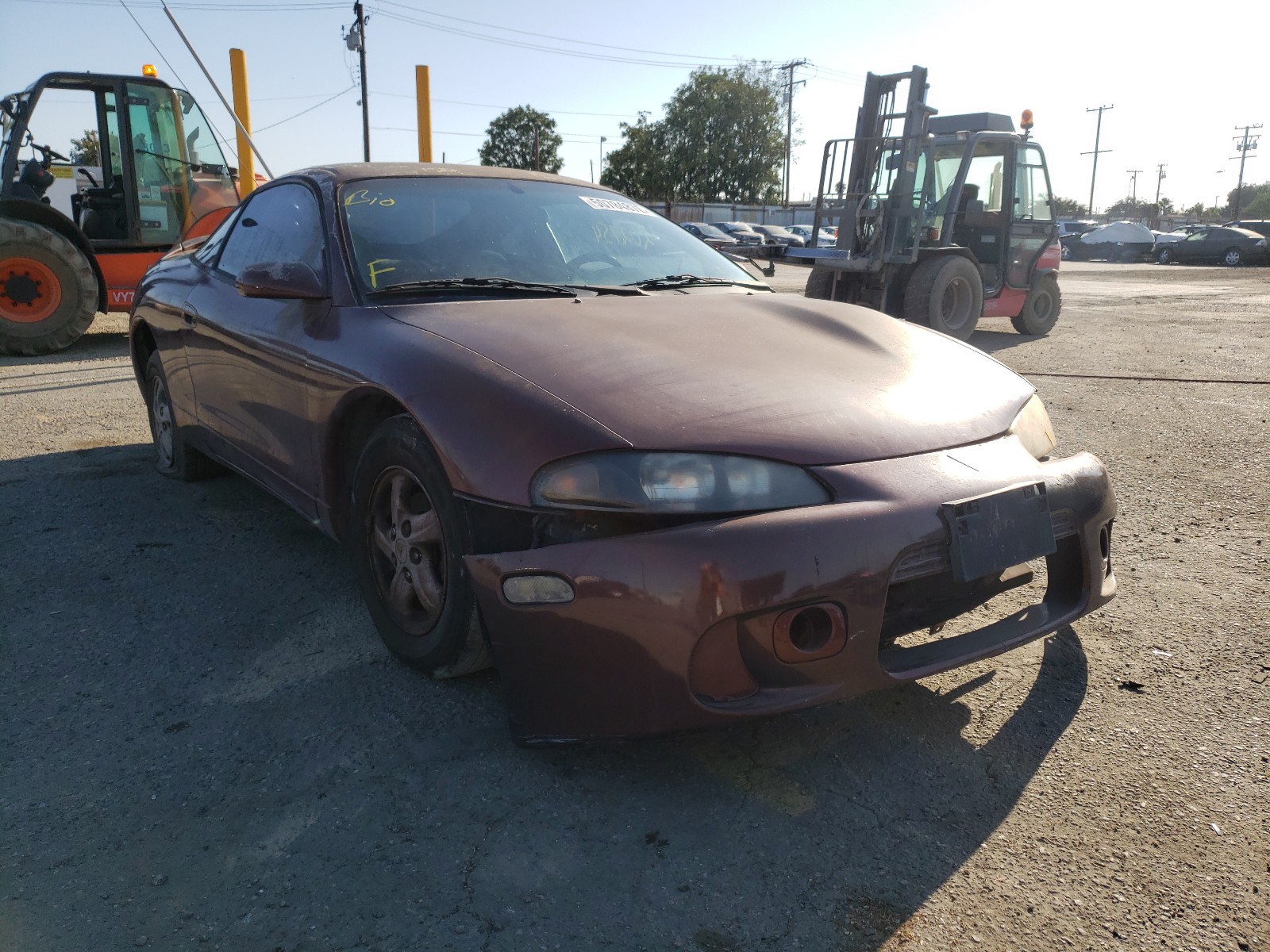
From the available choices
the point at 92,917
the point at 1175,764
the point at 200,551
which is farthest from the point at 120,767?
the point at 1175,764

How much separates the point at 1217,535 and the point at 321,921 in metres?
3.54

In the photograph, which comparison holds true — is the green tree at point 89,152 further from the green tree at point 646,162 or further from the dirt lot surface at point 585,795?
the green tree at point 646,162

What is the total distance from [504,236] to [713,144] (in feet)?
226

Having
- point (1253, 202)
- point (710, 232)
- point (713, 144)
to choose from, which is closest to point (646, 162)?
point (713, 144)

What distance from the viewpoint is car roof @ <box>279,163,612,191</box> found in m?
3.28

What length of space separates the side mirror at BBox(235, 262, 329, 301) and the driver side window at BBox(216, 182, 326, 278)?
0.32 feet

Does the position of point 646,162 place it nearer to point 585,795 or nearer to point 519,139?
point 519,139

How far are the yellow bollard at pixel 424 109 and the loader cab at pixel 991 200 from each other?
22.4ft

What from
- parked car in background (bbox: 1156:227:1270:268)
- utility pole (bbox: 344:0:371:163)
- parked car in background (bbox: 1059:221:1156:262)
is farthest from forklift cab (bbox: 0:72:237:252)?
parked car in background (bbox: 1059:221:1156:262)

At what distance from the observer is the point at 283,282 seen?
2834 millimetres

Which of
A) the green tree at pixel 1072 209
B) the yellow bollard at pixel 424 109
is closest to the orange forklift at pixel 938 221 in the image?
the yellow bollard at pixel 424 109

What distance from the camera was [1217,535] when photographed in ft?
12.3

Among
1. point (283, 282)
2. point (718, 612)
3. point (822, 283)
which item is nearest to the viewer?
point (718, 612)

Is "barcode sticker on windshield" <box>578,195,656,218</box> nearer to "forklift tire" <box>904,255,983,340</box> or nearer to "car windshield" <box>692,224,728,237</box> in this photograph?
"forklift tire" <box>904,255,983,340</box>
